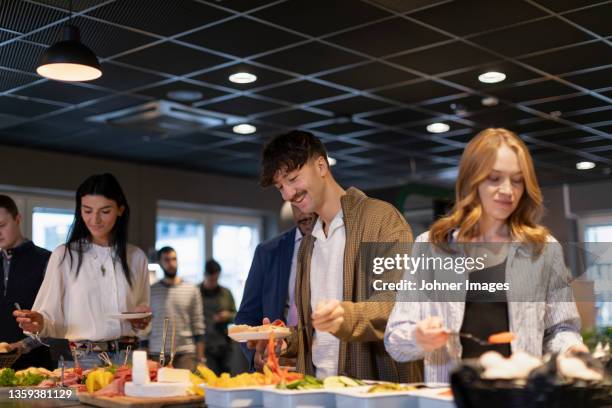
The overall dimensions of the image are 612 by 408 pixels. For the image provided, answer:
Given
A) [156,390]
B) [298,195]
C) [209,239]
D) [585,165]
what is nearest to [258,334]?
[156,390]

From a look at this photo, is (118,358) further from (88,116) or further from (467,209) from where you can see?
(88,116)

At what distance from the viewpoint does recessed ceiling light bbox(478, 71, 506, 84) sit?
6.55 meters

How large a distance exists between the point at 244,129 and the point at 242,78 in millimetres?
1917

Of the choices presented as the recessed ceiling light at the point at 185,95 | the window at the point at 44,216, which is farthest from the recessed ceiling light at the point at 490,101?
the window at the point at 44,216

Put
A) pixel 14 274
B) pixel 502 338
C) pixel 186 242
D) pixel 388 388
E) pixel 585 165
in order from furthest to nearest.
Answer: pixel 186 242
pixel 585 165
pixel 14 274
pixel 388 388
pixel 502 338

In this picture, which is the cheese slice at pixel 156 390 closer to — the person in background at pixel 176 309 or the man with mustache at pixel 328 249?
the man with mustache at pixel 328 249

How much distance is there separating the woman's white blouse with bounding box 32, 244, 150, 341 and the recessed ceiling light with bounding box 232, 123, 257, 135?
4.67 m

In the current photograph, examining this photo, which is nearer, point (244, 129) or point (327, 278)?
point (327, 278)

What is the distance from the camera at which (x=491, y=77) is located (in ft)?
21.8

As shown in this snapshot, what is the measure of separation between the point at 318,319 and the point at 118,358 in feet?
4.90

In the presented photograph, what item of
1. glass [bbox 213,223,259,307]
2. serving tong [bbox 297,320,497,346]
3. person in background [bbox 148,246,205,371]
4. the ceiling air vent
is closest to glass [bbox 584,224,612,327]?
serving tong [bbox 297,320,497,346]

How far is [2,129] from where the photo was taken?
27.4 ft

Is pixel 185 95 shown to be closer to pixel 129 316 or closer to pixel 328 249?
pixel 129 316

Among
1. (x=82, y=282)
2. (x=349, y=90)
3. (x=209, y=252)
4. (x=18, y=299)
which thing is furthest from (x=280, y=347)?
(x=209, y=252)
